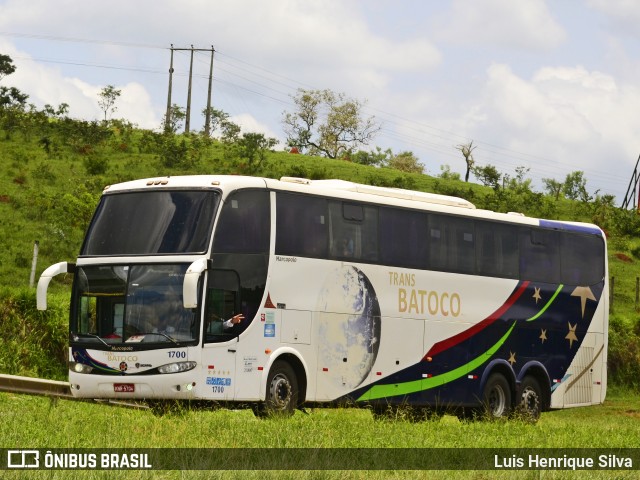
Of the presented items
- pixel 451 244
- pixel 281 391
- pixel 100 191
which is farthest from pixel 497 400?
pixel 100 191

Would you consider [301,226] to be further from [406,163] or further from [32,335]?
[406,163]

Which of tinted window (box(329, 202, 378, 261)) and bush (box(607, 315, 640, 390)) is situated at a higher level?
tinted window (box(329, 202, 378, 261))

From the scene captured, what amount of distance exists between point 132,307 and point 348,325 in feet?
13.3

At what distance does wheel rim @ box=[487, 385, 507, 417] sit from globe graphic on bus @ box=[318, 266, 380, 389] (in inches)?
140

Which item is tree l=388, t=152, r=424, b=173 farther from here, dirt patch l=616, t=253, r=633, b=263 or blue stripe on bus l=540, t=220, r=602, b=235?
blue stripe on bus l=540, t=220, r=602, b=235

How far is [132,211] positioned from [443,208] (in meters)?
6.60

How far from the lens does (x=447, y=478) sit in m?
11.7

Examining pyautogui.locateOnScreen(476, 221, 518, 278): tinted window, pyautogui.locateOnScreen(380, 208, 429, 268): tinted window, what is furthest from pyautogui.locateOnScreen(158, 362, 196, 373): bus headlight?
pyautogui.locateOnScreen(476, 221, 518, 278): tinted window

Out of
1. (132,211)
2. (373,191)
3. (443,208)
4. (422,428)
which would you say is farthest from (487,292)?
(132,211)

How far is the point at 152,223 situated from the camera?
18.3 metres

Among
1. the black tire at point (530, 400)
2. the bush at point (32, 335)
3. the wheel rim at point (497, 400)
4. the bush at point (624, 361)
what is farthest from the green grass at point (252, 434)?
the bush at point (624, 361)

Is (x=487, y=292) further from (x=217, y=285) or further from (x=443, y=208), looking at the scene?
(x=217, y=285)

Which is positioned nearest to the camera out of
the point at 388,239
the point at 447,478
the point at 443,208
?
the point at 447,478

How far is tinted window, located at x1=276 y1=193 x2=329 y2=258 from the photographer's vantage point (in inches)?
738
